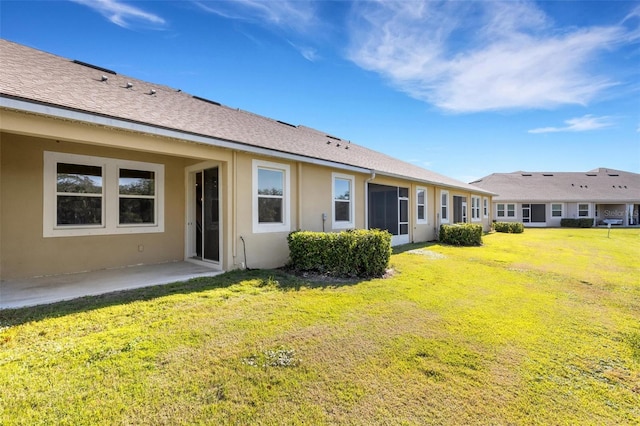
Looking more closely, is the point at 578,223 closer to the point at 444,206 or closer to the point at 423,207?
the point at 444,206

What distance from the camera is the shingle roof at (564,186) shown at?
29.0 metres

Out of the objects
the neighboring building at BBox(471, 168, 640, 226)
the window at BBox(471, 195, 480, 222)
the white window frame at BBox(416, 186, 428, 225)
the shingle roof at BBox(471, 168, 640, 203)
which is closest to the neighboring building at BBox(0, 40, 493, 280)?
the white window frame at BBox(416, 186, 428, 225)

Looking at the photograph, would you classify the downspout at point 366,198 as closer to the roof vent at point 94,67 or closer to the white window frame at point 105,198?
the white window frame at point 105,198

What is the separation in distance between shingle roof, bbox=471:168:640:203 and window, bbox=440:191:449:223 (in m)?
15.6

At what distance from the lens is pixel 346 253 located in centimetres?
689

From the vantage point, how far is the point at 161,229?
789 centimetres

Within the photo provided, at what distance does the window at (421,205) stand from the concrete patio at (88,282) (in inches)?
420

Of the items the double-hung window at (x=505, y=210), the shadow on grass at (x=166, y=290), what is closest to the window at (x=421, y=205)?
the shadow on grass at (x=166, y=290)

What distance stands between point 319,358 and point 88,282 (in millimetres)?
5420

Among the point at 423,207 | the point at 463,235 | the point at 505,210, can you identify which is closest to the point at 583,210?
the point at 505,210

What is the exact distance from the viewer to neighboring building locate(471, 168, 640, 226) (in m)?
28.9

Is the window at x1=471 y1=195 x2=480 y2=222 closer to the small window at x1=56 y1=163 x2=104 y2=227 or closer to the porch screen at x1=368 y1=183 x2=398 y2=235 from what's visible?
the porch screen at x1=368 y1=183 x2=398 y2=235

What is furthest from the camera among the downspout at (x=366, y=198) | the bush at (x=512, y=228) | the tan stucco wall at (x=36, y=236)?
the bush at (x=512, y=228)

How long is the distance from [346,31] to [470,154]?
17902 millimetres
